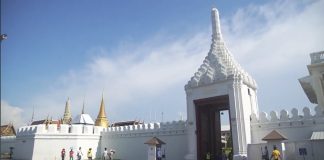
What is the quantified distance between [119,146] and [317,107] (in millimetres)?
18938

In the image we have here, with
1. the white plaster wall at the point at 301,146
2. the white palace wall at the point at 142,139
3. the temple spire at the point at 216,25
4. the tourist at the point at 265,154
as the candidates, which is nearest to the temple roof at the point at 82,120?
the white palace wall at the point at 142,139

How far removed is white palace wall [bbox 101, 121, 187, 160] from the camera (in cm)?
2423

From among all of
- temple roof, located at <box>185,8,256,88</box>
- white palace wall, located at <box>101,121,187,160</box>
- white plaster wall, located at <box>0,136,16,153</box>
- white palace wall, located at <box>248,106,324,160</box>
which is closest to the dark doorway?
temple roof, located at <box>185,8,256,88</box>

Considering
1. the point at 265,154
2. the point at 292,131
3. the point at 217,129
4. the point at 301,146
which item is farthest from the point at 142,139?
the point at 301,146

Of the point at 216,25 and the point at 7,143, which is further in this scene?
the point at 7,143

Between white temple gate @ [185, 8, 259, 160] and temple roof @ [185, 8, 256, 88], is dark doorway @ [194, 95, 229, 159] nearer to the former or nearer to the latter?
white temple gate @ [185, 8, 259, 160]

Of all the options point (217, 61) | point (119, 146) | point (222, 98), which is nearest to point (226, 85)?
point (222, 98)

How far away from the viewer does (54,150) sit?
2827cm

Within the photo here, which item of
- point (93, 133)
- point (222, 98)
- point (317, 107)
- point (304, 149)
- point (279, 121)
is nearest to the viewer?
point (304, 149)

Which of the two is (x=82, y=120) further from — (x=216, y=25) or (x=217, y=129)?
(x=216, y=25)

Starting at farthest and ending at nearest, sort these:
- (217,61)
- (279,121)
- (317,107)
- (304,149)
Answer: (217,61) < (279,121) < (317,107) < (304,149)

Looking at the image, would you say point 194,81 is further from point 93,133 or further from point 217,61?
point 93,133

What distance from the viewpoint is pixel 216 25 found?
2503cm

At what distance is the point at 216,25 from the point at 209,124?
29.0ft
